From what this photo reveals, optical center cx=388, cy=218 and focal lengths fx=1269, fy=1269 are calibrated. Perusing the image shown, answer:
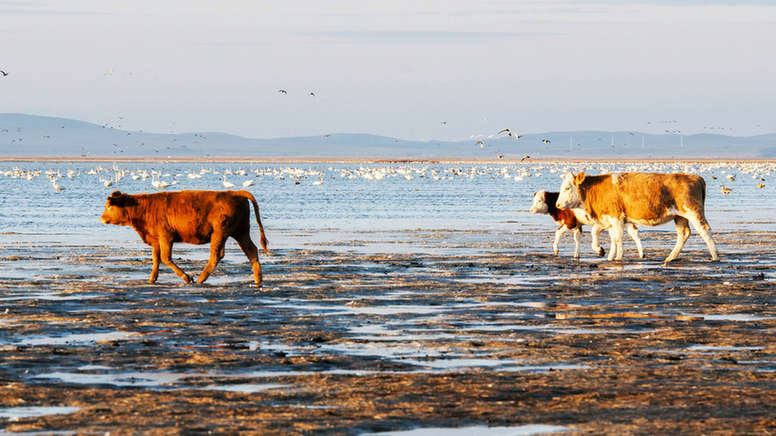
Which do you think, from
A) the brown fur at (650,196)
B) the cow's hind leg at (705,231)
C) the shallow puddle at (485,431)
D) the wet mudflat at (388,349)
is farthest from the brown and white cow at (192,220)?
the shallow puddle at (485,431)

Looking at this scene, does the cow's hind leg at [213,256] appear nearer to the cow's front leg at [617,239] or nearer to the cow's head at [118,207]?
the cow's head at [118,207]

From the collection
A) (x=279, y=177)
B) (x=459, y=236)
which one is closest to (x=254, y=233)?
(x=459, y=236)

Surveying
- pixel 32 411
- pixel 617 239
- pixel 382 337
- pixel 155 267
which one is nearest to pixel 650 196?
pixel 617 239

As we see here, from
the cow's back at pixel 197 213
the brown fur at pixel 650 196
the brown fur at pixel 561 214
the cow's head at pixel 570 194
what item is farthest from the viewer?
the brown fur at pixel 561 214

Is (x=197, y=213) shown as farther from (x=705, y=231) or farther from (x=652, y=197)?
(x=705, y=231)

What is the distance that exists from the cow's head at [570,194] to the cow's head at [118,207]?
9763mm

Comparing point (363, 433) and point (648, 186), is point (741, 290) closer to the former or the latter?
point (648, 186)

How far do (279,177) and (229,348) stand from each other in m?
119

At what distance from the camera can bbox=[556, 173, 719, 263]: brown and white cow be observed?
25.7m

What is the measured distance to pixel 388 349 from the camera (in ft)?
43.6

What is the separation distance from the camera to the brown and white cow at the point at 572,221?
26.7m

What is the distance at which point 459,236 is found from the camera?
3528 cm

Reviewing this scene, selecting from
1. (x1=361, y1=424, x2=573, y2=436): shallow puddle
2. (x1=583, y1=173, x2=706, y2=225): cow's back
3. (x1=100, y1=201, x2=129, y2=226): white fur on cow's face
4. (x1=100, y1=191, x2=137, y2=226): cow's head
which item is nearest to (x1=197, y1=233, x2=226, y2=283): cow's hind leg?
(x1=100, y1=191, x2=137, y2=226): cow's head

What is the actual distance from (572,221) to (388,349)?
14827 mm
